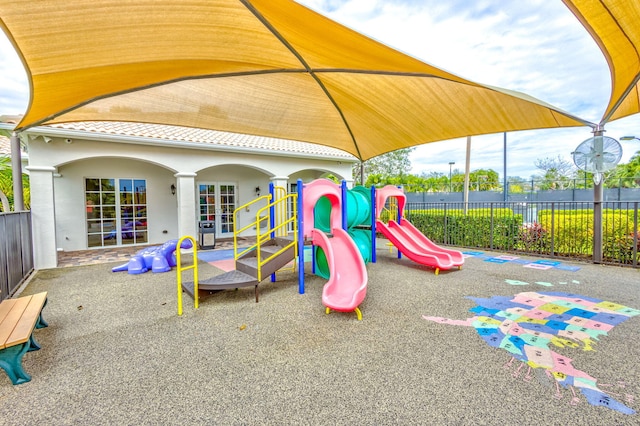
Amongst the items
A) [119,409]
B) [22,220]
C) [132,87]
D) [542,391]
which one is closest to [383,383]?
[542,391]

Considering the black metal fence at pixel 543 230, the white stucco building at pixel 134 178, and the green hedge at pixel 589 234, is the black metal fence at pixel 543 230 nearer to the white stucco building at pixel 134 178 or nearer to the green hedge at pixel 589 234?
the green hedge at pixel 589 234

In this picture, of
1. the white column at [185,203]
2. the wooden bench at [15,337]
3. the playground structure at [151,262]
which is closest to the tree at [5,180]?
the white column at [185,203]

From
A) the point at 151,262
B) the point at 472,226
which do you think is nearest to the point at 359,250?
the point at 151,262

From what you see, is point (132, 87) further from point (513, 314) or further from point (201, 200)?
point (201, 200)

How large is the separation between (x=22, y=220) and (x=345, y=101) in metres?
6.72

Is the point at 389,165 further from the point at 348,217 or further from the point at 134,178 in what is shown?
the point at 348,217

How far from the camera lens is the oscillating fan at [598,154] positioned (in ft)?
17.3

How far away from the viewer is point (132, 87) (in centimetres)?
409

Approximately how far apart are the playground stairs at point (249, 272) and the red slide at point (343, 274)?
25.2 inches

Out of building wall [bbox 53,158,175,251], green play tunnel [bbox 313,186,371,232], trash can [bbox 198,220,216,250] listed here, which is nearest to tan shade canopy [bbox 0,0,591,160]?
green play tunnel [bbox 313,186,371,232]

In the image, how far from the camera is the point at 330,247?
14.7 feet

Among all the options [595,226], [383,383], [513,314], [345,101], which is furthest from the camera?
[595,226]

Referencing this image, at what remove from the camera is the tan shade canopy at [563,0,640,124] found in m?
2.44

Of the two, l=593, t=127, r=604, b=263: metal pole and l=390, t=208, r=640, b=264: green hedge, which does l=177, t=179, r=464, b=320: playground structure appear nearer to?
l=390, t=208, r=640, b=264: green hedge
